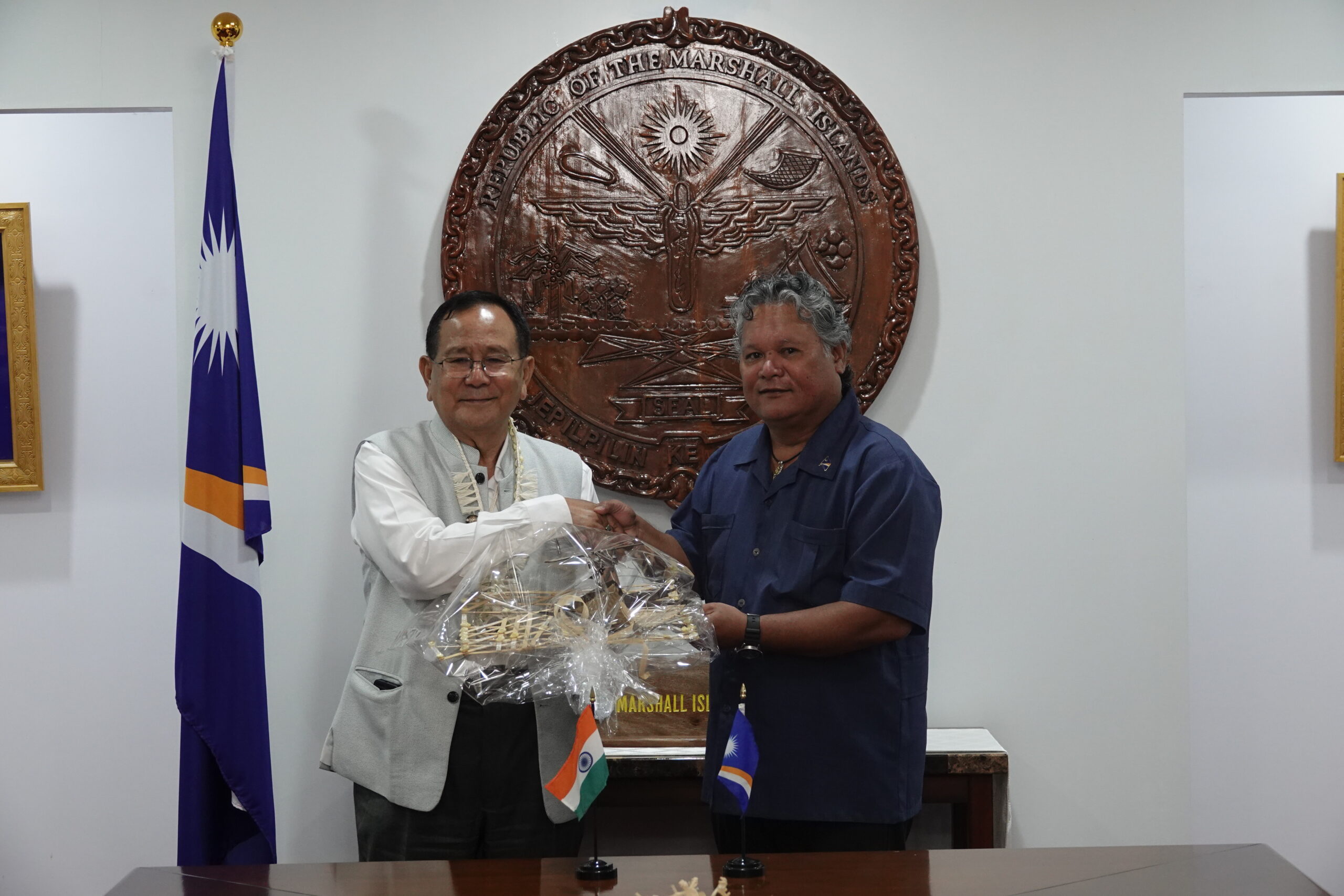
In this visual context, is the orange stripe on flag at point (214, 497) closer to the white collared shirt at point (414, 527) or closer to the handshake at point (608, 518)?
the white collared shirt at point (414, 527)

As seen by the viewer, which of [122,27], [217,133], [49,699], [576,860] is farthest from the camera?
[49,699]

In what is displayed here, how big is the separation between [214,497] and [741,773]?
1.59 meters

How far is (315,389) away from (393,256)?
409mm

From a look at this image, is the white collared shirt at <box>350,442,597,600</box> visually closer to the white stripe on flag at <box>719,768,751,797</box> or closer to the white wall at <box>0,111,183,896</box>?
the white stripe on flag at <box>719,768,751,797</box>

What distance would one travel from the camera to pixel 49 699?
3.25 meters

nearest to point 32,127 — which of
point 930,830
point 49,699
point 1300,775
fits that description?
point 49,699

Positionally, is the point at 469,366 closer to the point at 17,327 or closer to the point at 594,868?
the point at 594,868

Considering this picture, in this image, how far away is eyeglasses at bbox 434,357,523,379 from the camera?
7.57 ft

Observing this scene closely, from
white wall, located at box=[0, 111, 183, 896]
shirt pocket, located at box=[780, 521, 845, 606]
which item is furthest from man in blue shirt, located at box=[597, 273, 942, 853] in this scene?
white wall, located at box=[0, 111, 183, 896]

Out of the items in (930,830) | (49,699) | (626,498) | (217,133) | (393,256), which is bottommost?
Answer: (930,830)

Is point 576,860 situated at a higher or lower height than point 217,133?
lower

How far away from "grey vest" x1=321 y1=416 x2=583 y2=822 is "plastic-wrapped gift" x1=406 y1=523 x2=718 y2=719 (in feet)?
1.03

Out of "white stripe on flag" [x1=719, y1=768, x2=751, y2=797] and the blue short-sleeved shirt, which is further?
the blue short-sleeved shirt

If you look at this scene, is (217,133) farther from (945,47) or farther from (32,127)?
(945,47)
